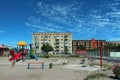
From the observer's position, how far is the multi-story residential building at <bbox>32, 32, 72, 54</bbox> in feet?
443

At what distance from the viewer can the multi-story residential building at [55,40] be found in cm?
13488

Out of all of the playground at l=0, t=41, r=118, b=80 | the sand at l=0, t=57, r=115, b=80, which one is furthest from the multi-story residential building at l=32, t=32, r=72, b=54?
the sand at l=0, t=57, r=115, b=80

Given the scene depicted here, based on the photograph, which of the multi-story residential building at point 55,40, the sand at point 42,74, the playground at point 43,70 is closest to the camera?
the sand at point 42,74

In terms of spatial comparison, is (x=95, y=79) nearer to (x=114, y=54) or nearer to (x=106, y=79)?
(x=106, y=79)

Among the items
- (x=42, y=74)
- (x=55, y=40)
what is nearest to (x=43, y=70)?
(x=42, y=74)

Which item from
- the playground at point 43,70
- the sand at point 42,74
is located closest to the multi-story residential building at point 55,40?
the playground at point 43,70

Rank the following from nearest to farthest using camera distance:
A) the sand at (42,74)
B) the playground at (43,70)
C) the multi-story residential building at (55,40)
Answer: the sand at (42,74) → the playground at (43,70) → the multi-story residential building at (55,40)

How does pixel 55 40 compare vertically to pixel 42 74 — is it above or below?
above

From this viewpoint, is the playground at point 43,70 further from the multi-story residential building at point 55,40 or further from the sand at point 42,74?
the multi-story residential building at point 55,40

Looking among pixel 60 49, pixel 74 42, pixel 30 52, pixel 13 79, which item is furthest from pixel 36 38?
pixel 13 79

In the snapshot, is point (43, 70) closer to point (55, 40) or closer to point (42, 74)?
point (42, 74)

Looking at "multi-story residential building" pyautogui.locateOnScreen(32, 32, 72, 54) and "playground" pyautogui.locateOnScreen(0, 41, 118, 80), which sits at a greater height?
"multi-story residential building" pyautogui.locateOnScreen(32, 32, 72, 54)

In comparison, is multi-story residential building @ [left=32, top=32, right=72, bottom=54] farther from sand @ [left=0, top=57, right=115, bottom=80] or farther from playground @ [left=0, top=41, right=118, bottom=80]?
sand @ [left=0, top=57, right=115, bottom=80]

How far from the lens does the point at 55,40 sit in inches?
5364
